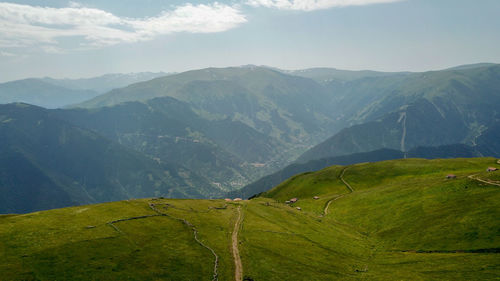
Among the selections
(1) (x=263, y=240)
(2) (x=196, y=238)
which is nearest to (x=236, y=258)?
(2) (x=196, y=238)

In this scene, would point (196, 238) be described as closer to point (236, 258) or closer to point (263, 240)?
point (236, 258)

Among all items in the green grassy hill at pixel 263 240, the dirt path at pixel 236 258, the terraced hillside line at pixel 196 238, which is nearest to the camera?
the green grassy hill at pixel 263 240

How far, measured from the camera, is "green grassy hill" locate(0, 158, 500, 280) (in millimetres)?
48469

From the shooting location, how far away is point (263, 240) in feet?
221

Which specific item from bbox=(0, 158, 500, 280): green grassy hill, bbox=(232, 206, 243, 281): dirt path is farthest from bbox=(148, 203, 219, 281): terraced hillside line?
bbox=(232, 206, 243, 281): dirt path

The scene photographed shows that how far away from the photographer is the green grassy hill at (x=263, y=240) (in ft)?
159

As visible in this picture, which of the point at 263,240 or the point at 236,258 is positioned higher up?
the point at 236,258

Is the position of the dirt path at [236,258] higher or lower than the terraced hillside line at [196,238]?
lower

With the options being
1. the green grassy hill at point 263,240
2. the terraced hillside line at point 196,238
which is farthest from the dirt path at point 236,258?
the terraced hillside line at point 196,238

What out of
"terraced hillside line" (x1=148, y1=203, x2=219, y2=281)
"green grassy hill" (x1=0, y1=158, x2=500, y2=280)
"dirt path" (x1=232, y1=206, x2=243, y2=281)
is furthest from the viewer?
"dirt path" (x1=232, y1=206, x2=243, y2=281)

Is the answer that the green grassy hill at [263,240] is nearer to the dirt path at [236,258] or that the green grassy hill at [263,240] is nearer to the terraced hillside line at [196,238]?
the terraced hillside line at [196,238]

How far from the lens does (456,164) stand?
513 feet

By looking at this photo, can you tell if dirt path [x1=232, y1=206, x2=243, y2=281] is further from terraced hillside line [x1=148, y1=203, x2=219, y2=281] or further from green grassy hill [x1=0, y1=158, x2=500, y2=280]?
terraced hillside line [x1=148, y1=203, x2=219, y2=281]

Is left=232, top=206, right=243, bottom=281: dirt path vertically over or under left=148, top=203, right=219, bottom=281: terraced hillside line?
under
